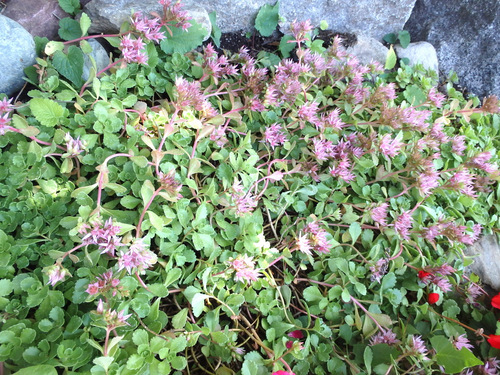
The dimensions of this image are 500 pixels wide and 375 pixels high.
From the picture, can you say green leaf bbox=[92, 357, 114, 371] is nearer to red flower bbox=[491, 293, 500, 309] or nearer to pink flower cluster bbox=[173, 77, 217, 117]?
pink flower cluster bbox=[173, 77, 217, 117]

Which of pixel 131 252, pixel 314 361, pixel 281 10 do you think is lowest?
pixel 314 361

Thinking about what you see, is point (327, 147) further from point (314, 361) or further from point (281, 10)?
point (281, 10)

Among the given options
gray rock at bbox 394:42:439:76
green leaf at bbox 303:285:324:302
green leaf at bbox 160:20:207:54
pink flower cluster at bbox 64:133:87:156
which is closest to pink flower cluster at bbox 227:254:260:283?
green leaf at bbox 303:285:324:302

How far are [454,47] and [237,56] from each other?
1.60 metres

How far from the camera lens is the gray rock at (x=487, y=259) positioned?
1.78 m

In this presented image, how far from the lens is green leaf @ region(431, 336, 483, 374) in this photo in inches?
51.4

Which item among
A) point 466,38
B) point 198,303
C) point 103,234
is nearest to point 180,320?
point 198,303

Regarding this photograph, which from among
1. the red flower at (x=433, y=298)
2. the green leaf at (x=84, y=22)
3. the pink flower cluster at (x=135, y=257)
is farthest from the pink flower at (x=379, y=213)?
the green leaf at (x=84, y=22)

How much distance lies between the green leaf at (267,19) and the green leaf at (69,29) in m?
0.94

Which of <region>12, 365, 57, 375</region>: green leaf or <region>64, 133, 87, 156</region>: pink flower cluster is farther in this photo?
<region>64, 133, 87, 156</region>: pink flower cluster

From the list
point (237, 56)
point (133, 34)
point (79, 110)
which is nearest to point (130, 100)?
point (79, 110)

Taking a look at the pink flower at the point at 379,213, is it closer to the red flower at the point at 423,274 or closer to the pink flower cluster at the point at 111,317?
the red flower at the point at 423,274

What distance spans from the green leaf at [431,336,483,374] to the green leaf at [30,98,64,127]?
63.5 inches

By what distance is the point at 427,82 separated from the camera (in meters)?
2.22
